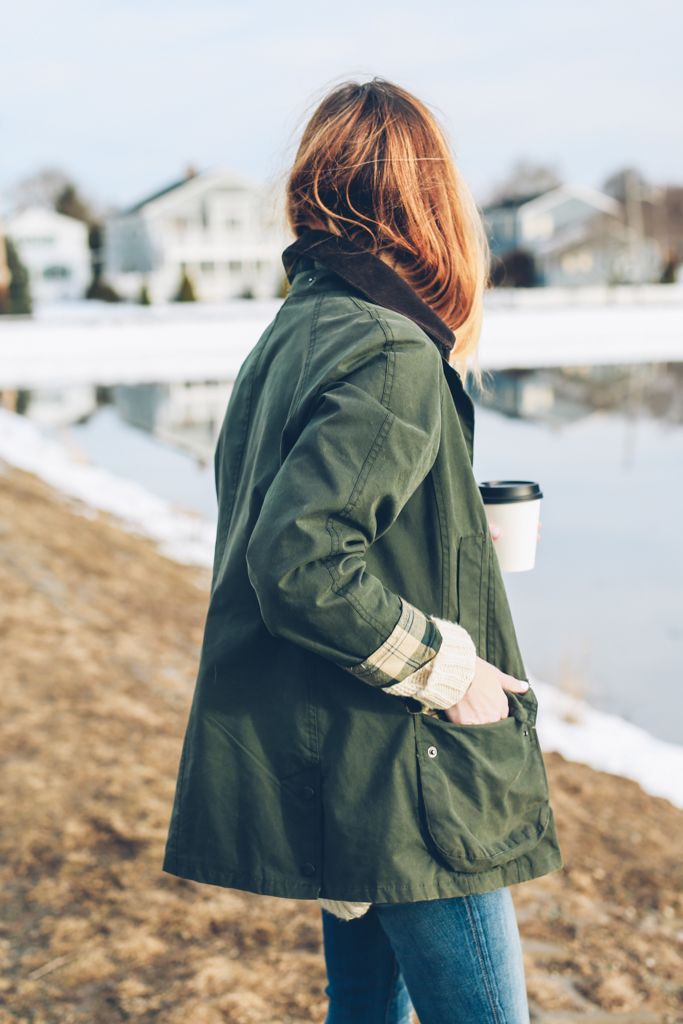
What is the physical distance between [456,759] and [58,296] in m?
68.1

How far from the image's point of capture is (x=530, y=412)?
1545 cm

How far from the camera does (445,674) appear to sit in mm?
1457

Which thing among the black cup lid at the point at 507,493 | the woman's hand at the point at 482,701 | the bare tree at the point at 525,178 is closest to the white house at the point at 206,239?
the bare tree at the point at 525,178

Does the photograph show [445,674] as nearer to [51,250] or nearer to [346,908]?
[346,908]

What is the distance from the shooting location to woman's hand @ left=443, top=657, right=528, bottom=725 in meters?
1.50

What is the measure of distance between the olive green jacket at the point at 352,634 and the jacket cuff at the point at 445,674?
2cm

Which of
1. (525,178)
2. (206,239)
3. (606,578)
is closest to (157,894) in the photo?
(606,578)

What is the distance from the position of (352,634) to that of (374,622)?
3cm

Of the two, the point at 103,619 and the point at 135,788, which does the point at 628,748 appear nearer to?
the point at 135,788

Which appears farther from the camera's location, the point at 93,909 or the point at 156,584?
the point at 156,584

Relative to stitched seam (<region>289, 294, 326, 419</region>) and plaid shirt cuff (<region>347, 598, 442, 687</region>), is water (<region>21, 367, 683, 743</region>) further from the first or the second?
stitched seam (<region>289, 294, 326, 419</region>)

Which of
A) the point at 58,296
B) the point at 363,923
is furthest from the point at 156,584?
the point at 58,296

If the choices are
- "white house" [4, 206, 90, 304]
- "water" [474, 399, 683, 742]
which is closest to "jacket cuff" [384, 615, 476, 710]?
"water" [474, 399, 683, 742]

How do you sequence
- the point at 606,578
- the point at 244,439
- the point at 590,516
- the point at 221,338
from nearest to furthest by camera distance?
the point at 244,439 → the point at 606,578 → the point at 590,516 → the point at 221,338
